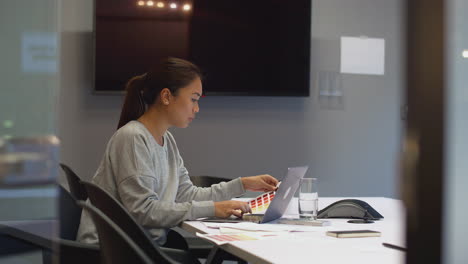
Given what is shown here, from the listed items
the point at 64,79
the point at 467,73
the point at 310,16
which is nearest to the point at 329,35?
the point at 310,16

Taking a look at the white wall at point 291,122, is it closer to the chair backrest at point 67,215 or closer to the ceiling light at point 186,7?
the ceiling light at point 186,7

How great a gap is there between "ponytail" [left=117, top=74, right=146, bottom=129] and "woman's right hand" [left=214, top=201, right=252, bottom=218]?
553 millimetres

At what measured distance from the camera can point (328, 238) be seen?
6.71 feet

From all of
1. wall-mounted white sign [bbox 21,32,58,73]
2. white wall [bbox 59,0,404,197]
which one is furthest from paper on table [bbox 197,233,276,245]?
white wall [bbox 59,0,404,197]

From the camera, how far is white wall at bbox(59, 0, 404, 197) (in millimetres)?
4262

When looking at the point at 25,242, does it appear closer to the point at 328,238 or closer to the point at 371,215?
the point at 328,238

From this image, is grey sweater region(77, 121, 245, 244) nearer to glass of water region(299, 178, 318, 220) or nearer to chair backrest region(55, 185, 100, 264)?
chair backrest region(55, 185, 100, 264)

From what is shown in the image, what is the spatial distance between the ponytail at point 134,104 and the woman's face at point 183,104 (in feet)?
0.42

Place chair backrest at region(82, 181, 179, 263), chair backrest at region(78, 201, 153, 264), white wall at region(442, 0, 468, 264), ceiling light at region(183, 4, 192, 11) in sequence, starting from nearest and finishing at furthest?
white wall at region(442, 0, 468, 264) < chair backrest at region(78, 201, 153, 264) < chair backrest at region(82, 181, 179, 263) < ceiling light at region(183, 4, 192, 11)

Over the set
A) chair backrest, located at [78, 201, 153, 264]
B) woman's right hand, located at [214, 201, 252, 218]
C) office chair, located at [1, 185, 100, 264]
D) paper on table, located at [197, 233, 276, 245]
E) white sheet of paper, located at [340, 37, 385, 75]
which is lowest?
office chair, located at [1, 185, 100, 264]

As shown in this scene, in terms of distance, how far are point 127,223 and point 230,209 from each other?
0.64 metres

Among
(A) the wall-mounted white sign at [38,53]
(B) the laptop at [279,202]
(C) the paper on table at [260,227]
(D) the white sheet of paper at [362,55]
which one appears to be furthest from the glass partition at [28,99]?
(D) the white sheet of paper at [362,55]

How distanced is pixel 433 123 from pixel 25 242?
197cm

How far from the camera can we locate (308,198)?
8.02 feet
